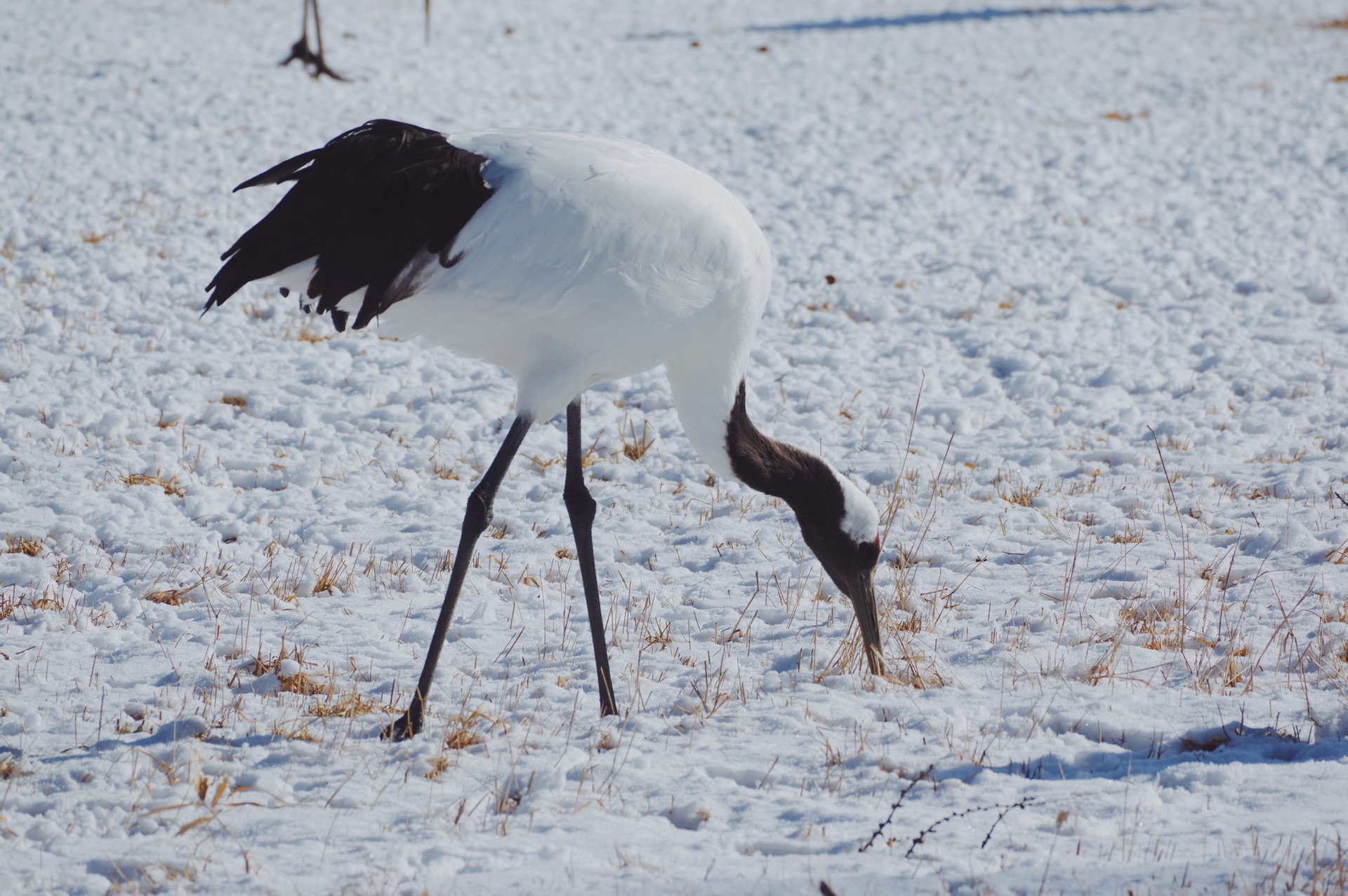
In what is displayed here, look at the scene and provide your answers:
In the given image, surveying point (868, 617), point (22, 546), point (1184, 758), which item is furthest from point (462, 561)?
point (1184, 758)

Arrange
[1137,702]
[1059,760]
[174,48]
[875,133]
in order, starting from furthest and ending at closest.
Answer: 1. [174,48]
2. [875,133]
3. [1137,702]
4. [1059,760]

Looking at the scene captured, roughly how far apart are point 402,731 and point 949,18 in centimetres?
2251

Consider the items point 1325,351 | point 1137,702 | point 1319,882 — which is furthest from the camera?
point 1325,351

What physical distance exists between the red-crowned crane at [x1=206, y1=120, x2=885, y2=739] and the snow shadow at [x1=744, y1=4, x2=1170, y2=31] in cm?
1878

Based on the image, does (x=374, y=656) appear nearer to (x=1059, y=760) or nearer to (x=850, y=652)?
(x=850, y=652)

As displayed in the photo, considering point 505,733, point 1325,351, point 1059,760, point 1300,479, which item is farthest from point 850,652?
point 1325,351

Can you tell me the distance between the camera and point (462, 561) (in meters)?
3.86

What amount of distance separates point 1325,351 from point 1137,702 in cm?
483

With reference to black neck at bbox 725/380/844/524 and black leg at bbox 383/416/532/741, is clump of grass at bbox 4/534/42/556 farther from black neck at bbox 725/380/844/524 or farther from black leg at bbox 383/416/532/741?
black neck at bbox 725/380/844/524

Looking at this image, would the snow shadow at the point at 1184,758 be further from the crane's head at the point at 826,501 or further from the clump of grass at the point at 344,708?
the clump of grass at the point at 344,708

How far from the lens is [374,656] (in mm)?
4207

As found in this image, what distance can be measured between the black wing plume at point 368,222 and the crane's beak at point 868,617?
5.90 ft

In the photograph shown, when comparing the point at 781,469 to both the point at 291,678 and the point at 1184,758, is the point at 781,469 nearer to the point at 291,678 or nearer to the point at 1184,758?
the point at 1184,758

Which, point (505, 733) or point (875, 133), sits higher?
point (875, 133)
